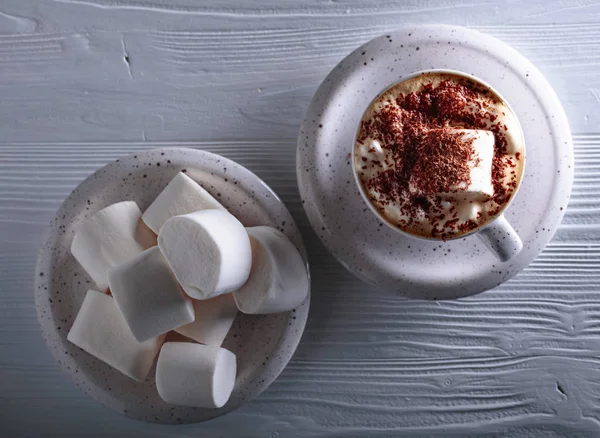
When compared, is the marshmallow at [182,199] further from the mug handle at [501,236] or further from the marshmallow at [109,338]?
Result: the mug handle at [501,236]

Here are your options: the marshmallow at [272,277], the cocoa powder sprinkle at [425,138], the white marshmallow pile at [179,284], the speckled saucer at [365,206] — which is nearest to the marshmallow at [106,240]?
the white marshmallow pile at [179,284]

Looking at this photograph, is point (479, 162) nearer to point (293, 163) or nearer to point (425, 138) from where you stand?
point (425, 138)

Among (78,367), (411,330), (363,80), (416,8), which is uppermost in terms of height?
(416,8)

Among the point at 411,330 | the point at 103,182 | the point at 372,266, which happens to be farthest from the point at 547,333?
the point at 103,182

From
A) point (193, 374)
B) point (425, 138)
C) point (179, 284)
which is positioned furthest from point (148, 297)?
point (425, 138)

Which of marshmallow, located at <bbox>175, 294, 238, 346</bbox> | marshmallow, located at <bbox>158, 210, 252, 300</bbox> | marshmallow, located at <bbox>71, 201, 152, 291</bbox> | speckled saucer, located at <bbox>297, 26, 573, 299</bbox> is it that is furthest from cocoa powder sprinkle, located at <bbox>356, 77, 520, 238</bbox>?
marshmallow, located at <bbox>71, 201, 152, 291</bbox>

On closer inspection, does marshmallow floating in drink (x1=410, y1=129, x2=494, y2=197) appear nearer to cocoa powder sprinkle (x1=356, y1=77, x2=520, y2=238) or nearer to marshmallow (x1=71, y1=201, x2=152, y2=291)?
cocoa powder sprinkle (x1=356, y1=77, x2=520, y2=238)

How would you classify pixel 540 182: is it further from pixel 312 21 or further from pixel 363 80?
pixel 312 21
